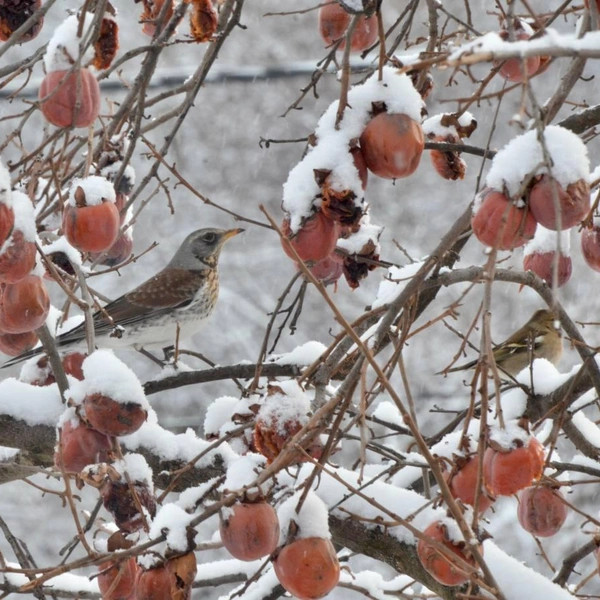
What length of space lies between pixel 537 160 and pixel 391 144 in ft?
0.81

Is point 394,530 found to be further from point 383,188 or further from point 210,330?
point 383,188

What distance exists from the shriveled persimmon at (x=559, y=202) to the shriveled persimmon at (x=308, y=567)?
0.59m

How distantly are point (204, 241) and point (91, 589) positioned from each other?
275cm

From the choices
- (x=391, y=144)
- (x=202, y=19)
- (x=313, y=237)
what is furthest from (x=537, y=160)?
(x=202, y=19)

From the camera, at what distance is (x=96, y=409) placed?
66.1 inches

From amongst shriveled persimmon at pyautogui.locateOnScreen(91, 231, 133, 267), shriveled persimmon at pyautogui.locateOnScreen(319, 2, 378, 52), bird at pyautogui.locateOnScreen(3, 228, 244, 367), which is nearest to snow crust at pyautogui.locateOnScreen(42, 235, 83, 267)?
shriveled persimmon at pyautogui.locateOnScreen(91, 231, 133, 267)

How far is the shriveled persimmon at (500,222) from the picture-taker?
51.8 inches

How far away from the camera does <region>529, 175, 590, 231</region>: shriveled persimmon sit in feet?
4.17

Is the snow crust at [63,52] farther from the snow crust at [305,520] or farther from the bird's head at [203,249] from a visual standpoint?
the bird's head at [203,249]

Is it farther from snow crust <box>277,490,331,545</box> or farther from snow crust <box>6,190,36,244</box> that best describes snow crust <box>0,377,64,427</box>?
snow crust <box>277,490,331,545</box>

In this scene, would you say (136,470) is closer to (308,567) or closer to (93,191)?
(308,567)

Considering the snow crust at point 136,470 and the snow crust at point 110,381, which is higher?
the snow crust at point 110,381

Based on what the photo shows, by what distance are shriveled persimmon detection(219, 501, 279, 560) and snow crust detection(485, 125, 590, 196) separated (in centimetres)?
57

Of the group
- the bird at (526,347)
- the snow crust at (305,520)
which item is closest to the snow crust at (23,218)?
the snow crust at (305,520)
